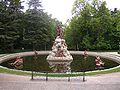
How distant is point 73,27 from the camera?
46938mm

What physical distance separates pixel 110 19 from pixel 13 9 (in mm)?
18200

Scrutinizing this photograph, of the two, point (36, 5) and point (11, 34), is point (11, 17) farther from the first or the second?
point (36, 5)

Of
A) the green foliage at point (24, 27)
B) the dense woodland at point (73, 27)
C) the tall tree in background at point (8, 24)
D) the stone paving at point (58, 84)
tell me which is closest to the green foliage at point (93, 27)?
the dense woodland at point (73, 27)

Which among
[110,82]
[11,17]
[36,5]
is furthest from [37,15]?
[110,82]

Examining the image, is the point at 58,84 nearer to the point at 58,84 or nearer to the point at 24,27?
the point at 58,84

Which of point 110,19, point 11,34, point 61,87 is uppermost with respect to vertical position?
point 110,19

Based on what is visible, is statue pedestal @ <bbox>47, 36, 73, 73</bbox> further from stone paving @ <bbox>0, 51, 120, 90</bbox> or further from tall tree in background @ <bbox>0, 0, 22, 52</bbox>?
stone paving @ <bbox>0, 51, 120, 90</bbox>

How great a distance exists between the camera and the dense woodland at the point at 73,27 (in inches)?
1741

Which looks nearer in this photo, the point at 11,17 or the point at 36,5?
the point at 11,17

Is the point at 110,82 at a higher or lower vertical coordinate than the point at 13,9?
lower

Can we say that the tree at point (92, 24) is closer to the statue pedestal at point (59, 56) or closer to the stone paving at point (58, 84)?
the statue pedestal at point (59, 56)

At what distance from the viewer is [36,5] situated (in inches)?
1797

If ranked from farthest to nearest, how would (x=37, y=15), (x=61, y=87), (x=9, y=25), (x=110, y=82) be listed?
(x=37, y=15)
(x=9, y=25)
(x=110, y=82)
(x=61, y=87)

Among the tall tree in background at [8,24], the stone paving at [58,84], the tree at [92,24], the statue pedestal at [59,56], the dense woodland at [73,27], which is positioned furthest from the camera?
the tree at [92,24]
